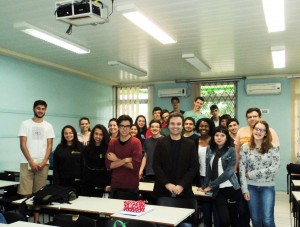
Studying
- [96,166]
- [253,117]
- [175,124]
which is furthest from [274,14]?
[96,166]

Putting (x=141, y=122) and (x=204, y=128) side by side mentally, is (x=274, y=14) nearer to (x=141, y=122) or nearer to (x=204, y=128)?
(x=204, y=128)

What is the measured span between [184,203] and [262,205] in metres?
0.86

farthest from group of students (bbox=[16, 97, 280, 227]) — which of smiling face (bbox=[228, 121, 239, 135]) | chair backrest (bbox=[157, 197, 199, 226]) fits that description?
smiling face (bbox=[228, 121, 239, 135])

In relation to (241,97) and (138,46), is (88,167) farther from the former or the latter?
(241,97)

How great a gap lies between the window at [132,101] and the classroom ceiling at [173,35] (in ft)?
4.22

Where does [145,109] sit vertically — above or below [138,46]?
below

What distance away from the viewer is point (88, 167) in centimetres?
379

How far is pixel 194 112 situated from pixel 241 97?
2798 millimetres

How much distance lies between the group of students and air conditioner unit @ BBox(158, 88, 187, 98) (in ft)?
13.9

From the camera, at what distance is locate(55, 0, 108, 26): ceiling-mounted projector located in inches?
110

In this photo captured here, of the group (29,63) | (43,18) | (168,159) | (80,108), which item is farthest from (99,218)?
(80,108)

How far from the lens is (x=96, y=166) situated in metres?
3.81

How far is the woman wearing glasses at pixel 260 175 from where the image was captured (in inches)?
123

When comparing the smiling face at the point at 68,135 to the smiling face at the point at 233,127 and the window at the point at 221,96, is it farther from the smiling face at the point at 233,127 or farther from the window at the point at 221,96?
the window at the point at 221,96
